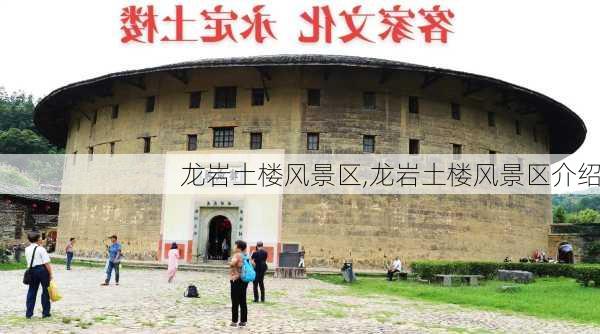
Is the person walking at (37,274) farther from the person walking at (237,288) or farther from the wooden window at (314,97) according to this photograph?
the wooden window at (314,97)

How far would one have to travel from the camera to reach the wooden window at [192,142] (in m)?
20.9

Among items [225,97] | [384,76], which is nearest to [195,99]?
[225,97]

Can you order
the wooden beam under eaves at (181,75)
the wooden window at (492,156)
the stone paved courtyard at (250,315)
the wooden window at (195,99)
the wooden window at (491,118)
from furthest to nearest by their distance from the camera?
the wooden window at (491,118) < the wooden window at (492,156) < the wooden window at (195,99) < the wooden beam under eaves at (181,75) < the stone paved courtyard at (250,315)

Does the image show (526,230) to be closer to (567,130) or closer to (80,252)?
(567,130)

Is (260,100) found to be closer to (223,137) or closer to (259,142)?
(259,142)

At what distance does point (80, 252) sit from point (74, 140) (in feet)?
19.9

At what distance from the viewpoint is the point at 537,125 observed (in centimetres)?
2506

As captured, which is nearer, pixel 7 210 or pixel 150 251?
pixel 150 251

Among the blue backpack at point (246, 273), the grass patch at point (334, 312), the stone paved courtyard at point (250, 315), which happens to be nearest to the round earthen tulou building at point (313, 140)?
the stone paved courtyard at point (250, 315)

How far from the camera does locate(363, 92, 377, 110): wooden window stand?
20.6 m

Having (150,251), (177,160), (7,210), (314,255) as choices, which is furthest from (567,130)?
(7,210)

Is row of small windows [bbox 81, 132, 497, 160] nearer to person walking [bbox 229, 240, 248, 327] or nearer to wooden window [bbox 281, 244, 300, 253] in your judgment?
wooden window [bbox 281, 244, 300, 253]

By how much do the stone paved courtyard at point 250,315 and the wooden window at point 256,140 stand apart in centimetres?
934

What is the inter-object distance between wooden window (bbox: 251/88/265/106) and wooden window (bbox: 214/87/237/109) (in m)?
0.78
